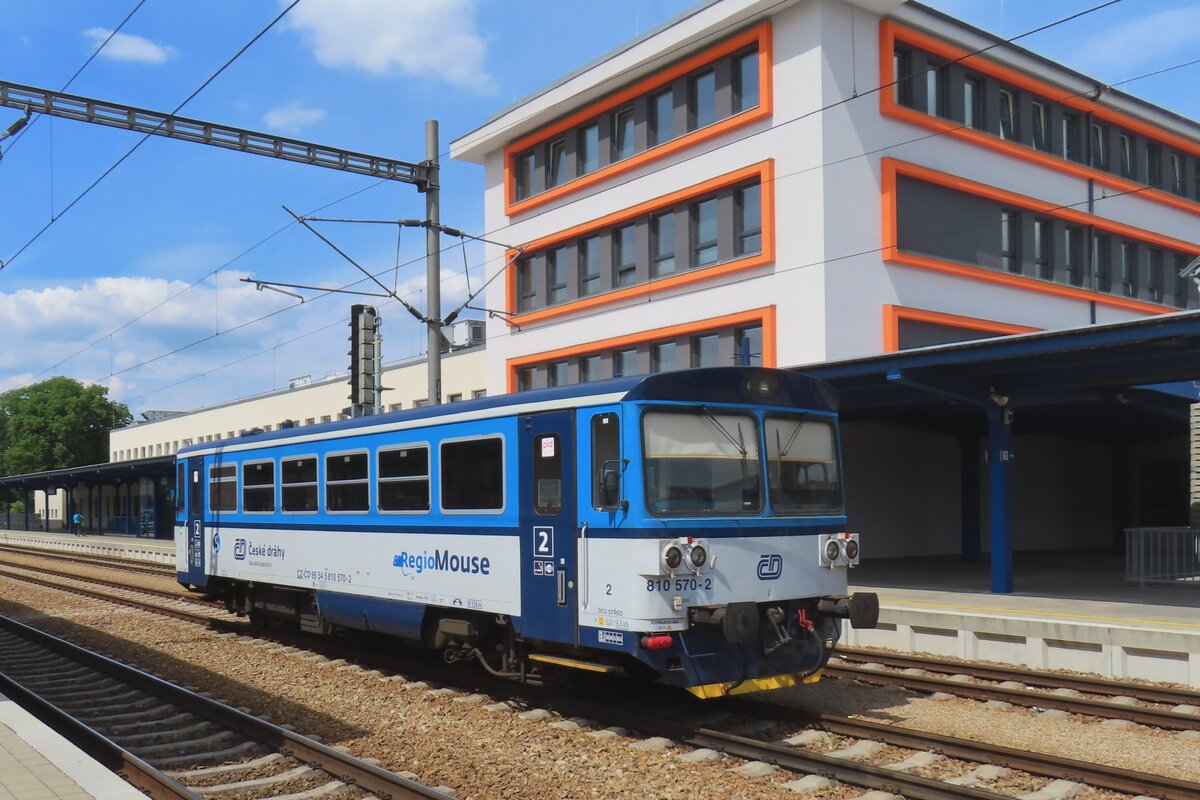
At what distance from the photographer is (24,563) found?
35094 mm

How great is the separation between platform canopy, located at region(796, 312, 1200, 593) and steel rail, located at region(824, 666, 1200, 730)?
544cm

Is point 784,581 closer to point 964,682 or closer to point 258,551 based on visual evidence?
A: point 964,682

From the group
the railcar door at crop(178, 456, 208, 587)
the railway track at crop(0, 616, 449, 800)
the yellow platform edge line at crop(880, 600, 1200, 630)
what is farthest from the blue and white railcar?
the railcar door at crop(178, 456, 208, 587)

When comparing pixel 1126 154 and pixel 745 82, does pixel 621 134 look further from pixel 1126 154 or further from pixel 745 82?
pixel 1126 154

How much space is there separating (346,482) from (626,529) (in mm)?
4903

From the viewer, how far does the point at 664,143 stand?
26734 mm

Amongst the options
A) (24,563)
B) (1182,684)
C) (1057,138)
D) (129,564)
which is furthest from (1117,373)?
(24,563)

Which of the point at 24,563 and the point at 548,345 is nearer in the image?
the point at 548,345

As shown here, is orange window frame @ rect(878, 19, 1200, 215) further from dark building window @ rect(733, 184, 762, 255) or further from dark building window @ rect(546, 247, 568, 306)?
dark building window @ rect(546, 247, 568, 306)

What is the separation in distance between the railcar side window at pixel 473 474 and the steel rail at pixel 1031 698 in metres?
4.24

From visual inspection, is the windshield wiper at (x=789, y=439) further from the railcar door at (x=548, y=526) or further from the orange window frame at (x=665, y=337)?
the orange window frame at (x=665, y=337)

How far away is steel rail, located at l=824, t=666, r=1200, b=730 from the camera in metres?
9.18

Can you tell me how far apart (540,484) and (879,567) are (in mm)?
16389

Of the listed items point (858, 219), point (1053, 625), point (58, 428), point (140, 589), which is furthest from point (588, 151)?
point (58, 428)
